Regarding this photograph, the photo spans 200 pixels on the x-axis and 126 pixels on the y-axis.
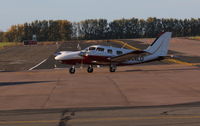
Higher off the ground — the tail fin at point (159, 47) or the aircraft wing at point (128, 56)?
the tail fin at point (159, 47)

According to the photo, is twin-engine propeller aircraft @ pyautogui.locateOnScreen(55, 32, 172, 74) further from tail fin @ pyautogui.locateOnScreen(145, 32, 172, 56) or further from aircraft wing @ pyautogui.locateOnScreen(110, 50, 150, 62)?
tail fin @ pyautogui.locateOnScreen(145, 32, 172, 56)

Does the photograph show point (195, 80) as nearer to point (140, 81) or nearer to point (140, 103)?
point (140, 81)

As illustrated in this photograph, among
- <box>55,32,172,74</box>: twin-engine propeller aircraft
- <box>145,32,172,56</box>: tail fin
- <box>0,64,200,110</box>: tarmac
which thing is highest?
<box>145,32,172,56</box>: tail fin

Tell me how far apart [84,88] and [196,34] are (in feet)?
590

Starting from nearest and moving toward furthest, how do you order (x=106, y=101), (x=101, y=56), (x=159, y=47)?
1. (x=106, y=101)
2. (x=101, y=56)
3. (x=159, y=47)

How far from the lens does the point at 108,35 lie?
198 metres

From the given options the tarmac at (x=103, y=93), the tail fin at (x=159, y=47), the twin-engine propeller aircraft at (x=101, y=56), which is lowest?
the tarmac at (x=103, y=93)

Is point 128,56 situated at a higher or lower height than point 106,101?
higher

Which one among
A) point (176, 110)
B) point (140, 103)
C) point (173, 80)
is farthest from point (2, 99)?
point (173, 80)

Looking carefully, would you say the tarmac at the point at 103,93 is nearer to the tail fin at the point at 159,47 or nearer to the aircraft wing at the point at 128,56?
the aircraft wing at the point at 128,56

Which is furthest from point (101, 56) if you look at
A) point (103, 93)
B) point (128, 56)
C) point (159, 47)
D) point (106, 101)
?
point (106, 101)

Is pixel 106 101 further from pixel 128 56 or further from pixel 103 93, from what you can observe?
pixel 128 56

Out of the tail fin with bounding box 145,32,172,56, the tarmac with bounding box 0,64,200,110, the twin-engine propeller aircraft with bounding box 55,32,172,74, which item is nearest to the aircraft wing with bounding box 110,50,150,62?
the twin-engine propeller aircraft with bounding box 55,32,172,74

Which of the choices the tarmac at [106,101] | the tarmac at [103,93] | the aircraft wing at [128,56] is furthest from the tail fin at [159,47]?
the tarmac at [106,101]
